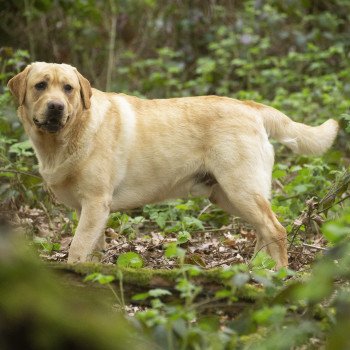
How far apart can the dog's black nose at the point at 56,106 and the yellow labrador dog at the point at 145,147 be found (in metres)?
0.02

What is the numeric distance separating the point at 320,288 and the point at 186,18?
9.88 m

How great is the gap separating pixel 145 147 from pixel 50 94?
33.3 inches

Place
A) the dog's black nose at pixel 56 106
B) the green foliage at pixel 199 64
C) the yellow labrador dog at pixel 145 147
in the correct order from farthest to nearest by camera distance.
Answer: the green foliage at pixel 199 64 → the yellow labrador dog at pixel 145 147 → the dog's black nose at pixel 56 106

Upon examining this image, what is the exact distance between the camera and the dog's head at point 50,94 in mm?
4984

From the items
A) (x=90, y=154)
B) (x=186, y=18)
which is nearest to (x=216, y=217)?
(x=90, y=154)

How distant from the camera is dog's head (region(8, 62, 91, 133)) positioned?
4.98 meters

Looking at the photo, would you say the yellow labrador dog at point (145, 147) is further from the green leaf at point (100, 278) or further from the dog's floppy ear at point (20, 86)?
the green leaf at point (100, 278)

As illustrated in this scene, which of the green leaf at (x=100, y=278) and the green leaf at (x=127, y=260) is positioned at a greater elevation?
the green leaf at (x=100, y=278)

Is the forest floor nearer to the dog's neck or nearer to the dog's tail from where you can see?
the dog's neck

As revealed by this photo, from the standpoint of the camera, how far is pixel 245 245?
5.85 m

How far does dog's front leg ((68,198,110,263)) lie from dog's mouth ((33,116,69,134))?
0.55 m

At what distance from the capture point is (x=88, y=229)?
5.08 metres

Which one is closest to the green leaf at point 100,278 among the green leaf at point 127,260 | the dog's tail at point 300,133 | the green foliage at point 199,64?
the green leaf at point 127,260

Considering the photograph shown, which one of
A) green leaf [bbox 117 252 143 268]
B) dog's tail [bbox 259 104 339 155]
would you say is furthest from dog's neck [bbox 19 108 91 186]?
dog's tail [bbox 259 104 339 155]
